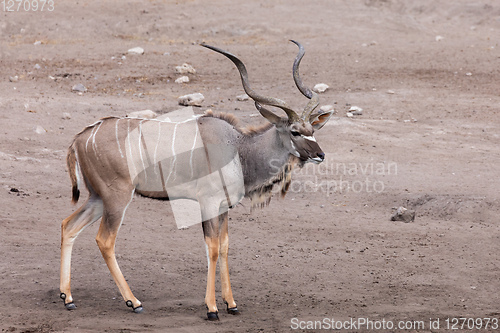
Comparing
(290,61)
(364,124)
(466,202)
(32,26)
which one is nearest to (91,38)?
(32,26)

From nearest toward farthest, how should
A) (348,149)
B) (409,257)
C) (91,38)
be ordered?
(409,257) → (348,149) → (91,38)

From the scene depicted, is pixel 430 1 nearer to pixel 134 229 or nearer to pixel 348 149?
pixel 348 149

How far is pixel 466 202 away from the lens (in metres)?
8.05

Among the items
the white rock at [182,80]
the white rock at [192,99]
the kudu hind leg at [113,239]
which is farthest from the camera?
the white rock at [182,80]

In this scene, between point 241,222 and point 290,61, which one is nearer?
point 241,222

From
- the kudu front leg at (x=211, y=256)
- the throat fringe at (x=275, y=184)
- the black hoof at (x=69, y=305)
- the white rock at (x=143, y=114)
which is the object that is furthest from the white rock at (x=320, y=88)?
the black hoof at (x=69, y=305)

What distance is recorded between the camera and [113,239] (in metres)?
5.22

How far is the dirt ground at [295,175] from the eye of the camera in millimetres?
5605

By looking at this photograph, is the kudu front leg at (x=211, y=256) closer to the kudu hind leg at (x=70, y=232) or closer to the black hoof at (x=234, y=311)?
the black hoof at (x=234, y=311)

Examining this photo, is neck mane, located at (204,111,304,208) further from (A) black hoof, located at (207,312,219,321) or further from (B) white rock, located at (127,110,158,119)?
(B) white rock, located at (127,110,158,119)

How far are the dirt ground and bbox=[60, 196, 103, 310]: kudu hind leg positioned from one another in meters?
0.17

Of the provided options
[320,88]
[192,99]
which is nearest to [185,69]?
[192,99]

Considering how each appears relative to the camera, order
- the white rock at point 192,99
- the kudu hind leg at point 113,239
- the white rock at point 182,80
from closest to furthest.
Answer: the kudu hind leg at point 113,239, the white rock at point 192,99, the white rock at point 182,80

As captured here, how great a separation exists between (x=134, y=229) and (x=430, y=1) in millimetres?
17031
